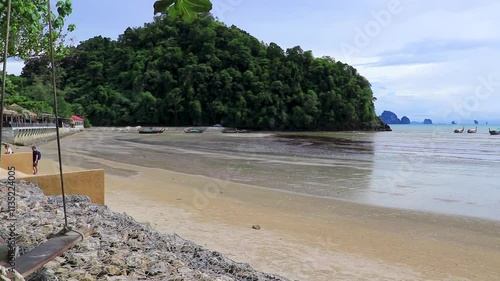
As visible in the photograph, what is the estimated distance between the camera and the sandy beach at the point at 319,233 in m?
5.86

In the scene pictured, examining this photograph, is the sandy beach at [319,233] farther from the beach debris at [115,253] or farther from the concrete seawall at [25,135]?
the concrete seawall at [25,135]

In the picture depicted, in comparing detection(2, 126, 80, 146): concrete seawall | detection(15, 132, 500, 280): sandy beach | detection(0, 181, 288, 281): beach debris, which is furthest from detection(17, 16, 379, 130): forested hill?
detection(0, 181, 288, 281): beach debris

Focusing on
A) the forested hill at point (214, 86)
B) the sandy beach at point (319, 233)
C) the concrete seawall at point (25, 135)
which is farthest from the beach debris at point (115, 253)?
the forested hill at point (214, 86)

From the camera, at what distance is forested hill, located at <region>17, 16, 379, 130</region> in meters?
83.7

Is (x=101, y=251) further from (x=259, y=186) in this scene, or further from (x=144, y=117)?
(x=144, y=117)

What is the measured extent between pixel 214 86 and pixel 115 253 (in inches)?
3235

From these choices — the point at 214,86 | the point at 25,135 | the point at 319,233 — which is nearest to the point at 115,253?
the point at 319,233

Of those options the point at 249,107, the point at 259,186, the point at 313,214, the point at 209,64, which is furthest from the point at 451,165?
the point at 209,64

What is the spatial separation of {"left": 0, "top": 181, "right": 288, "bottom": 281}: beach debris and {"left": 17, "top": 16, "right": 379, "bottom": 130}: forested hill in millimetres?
77717

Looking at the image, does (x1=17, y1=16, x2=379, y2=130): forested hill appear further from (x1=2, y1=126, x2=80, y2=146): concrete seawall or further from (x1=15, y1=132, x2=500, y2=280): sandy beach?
(x1=15, y1=132, x2=500, y2=280): sandy beach

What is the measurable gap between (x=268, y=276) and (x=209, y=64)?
8540cm

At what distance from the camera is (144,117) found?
83.4 metres

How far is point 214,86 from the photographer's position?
85.4m

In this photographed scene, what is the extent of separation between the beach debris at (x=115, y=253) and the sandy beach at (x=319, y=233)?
1106mm
